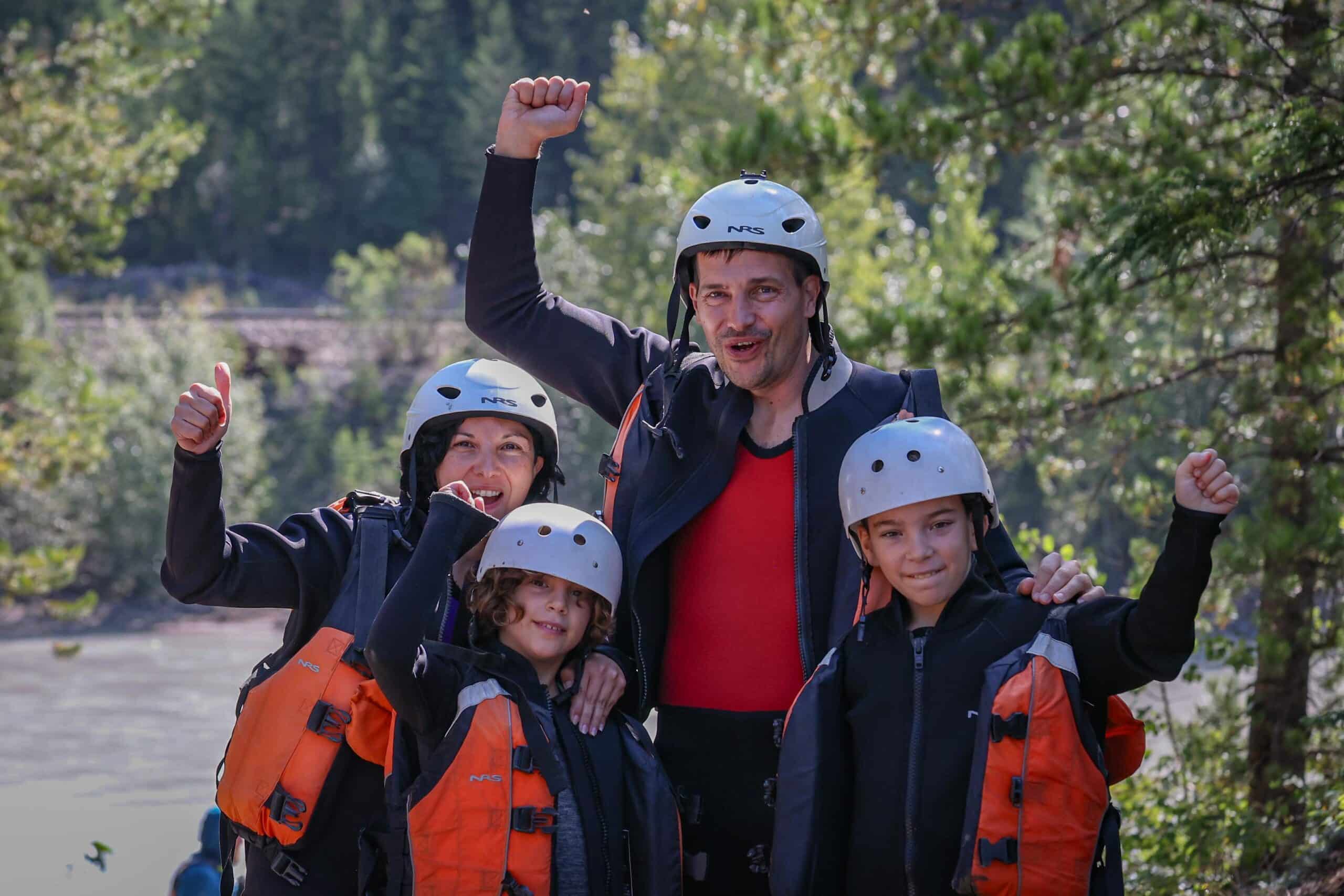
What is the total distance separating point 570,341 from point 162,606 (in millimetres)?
31378

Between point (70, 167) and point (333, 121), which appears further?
point (333, 121)

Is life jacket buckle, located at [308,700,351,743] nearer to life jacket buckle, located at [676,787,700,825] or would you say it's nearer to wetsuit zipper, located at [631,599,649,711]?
wetsuit zipper, located at [631,599,649,711]

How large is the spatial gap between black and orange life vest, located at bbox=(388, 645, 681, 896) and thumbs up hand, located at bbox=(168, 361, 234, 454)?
0.89 meters

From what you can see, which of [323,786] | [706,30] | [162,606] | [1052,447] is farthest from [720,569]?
[162,606]

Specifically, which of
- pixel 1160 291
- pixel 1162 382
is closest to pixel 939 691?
pixel 1160 291

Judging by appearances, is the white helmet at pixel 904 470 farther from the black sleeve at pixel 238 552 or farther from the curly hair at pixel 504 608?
the black sleeve at pixel 238 552

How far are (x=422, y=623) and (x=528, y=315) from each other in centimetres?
122

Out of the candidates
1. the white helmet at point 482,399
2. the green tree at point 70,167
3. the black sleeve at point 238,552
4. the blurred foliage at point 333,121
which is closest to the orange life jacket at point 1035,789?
the white helmet at point 482,399

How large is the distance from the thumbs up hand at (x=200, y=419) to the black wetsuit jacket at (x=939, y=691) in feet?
5.44

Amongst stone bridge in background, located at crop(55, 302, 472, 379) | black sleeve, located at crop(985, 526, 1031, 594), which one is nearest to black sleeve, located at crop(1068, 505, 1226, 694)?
black sleeve, located at crop(985, 526, 1031, 594)

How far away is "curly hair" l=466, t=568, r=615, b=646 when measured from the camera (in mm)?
4090

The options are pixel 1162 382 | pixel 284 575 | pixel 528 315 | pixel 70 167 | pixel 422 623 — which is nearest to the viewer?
pixel 422 623

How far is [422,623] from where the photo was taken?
3713 mm

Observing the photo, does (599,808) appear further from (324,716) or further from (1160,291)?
(1160,291)
